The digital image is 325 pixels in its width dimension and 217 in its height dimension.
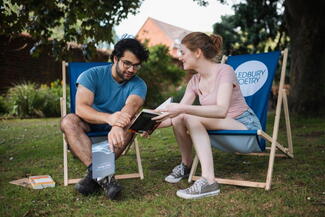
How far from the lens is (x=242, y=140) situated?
283cm

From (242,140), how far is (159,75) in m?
10.5

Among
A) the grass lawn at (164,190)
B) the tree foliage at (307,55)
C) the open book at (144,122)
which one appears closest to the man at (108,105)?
the open book at (144,122)

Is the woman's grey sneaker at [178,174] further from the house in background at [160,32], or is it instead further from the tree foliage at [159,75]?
the house in background at [160,32]

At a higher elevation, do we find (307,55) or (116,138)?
(307,55)

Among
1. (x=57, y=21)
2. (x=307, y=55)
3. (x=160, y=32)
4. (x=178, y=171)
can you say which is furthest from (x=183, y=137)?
(x=160, y=32)

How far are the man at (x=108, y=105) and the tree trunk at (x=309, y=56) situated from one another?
16.0 feet

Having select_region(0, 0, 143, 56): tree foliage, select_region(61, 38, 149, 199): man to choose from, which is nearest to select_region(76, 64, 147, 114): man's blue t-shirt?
select_region(61, 38, 149, 199): man

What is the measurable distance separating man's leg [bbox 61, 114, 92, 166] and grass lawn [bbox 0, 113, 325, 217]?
1.09ft

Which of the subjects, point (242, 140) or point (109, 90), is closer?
point (242, 140)

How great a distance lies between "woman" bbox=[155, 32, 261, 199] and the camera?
2.71m

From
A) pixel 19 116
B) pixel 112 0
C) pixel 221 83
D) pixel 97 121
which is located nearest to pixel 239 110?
pixel 221 83

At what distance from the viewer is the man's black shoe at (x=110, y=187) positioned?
262 centimetres

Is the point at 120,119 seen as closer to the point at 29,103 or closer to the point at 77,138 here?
the point at 77,138

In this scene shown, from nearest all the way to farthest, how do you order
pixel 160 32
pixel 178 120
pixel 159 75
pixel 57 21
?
pixel 178 120 < pixel 57 21 < pixel 159 75 < pixel 160 32
